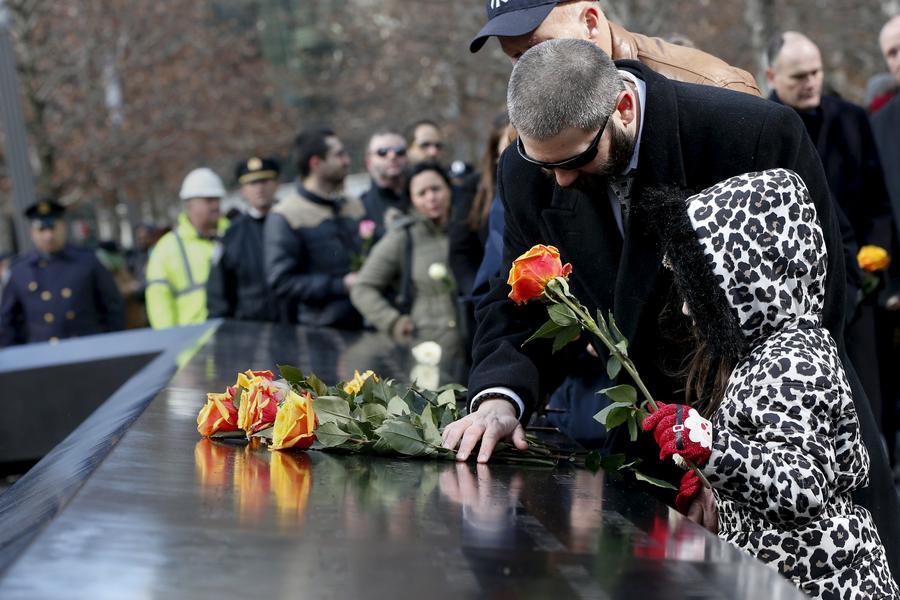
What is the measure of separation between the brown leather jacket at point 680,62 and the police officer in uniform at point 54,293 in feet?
23.9

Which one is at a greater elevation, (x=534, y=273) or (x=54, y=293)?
(x=534, y=273)

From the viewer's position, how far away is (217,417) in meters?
3.12

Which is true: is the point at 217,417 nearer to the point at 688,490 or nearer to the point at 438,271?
the point at 688,490

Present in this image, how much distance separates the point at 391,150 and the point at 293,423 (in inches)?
245

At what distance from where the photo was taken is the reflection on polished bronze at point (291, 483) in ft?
7.46

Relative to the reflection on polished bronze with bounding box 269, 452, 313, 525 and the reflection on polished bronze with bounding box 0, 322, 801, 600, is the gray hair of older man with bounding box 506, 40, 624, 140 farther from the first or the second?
the reflection on polished bronze with bounding box 269, 452, 313, 525

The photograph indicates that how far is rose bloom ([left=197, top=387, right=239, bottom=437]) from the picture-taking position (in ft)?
10.2

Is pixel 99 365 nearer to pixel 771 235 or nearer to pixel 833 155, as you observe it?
pixel 833 155

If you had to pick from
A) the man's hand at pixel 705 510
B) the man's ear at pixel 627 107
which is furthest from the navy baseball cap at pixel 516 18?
the man's hand at pixel 705 510

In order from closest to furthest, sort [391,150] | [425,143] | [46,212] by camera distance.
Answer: [391,150], [425,143], [46,212]

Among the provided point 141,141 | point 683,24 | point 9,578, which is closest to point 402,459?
point 9,578

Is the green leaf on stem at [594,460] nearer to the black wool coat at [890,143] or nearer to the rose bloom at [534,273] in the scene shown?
the rose bloom at [534,273]

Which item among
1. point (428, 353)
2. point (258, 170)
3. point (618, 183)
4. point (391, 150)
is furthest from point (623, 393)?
point (258, 170)

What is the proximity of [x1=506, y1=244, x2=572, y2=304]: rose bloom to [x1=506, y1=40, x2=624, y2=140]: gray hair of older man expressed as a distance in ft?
0.86
